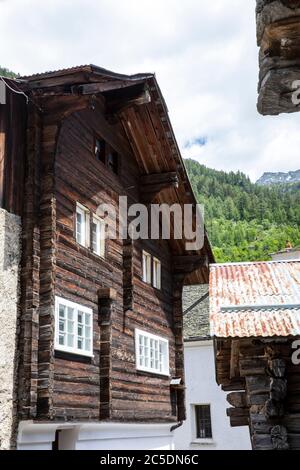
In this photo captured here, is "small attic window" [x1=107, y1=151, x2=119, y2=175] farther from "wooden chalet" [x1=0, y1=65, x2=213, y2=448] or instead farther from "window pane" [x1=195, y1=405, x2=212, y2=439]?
"window pane" [x1=195, y1=405, x2=212, y2=439]

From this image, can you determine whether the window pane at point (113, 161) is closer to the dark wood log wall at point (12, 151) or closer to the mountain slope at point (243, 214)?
the dark wood log wall at point (12, 151)

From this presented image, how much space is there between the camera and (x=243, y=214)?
422 feet

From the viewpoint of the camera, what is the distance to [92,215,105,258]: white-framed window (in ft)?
45.3

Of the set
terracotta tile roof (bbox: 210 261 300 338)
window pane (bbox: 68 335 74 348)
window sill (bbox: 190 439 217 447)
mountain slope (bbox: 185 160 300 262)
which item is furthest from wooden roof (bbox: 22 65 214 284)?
mountain slope (bbox: 185 160 300 262)

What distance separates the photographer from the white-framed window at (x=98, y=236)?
45.3 feet

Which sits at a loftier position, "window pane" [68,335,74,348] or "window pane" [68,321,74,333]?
"window pane" [68,321,74,333]

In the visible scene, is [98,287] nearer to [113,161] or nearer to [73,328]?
[73,328]

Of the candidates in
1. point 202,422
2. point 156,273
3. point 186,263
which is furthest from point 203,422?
point 156,273

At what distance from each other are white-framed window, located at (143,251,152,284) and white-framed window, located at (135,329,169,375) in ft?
5.75

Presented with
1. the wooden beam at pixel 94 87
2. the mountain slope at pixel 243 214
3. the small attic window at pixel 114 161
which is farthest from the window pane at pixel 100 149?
the mountain slope at pixel 243 214

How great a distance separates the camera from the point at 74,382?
11.7 meters

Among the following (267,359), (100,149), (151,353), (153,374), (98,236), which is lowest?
(267,359)

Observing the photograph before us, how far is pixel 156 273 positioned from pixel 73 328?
272 inches
